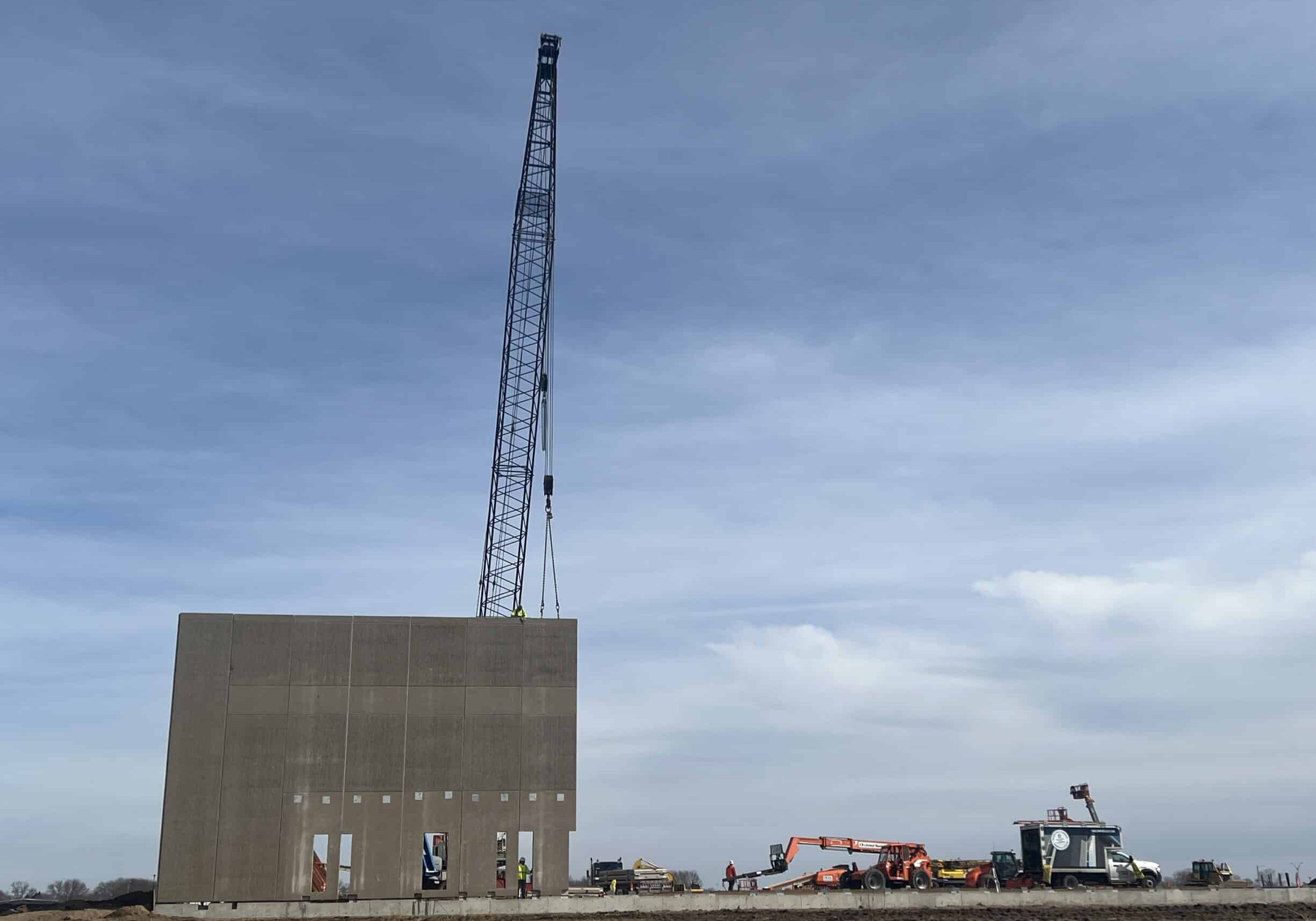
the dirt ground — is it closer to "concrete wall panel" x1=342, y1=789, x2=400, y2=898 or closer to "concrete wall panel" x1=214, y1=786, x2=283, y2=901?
"concrete wall panel" x1=342, y1=789, x2=400, y2=898

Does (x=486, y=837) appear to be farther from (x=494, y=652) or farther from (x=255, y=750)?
(x=255, y=750)

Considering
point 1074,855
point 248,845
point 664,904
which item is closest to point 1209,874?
point 1074,855

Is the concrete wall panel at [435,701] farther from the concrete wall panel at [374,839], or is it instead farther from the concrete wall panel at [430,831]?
the concrete wall panel at [374,839]

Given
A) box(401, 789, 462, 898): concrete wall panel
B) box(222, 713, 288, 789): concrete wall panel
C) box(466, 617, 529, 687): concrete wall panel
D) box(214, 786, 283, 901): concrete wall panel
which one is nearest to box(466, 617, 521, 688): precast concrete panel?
box(466, 617, 529, 687): concrete wall panel

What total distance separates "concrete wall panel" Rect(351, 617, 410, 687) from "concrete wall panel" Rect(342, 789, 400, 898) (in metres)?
5.14

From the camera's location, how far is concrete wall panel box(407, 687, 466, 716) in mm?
55969

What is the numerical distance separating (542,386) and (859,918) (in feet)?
155

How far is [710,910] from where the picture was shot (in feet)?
170

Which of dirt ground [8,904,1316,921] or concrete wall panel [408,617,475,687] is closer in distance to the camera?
dirt ground [8,904,1316,921]

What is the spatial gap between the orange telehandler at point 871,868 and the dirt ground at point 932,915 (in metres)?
2.84

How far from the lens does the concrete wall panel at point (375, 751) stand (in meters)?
54.7

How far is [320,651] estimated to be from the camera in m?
56.1

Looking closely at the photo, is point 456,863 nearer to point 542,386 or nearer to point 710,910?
point 710,910

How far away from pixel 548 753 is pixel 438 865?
8.68 metres
